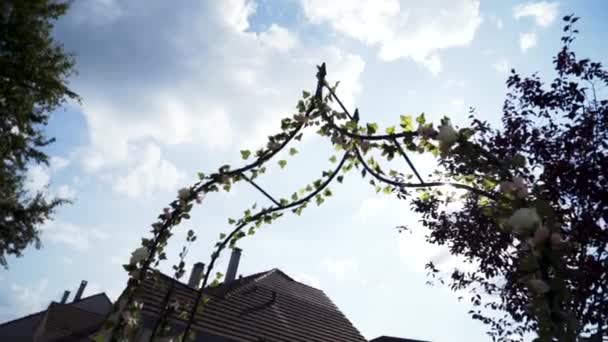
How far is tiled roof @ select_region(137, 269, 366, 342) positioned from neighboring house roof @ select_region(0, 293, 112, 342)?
8111 mm

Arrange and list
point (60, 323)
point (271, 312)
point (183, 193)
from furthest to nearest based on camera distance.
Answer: point (60, 323)
point (271, 312)
point (183, 193)

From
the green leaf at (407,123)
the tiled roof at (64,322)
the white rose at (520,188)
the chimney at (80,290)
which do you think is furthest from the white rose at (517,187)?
the chimney at (80,290)

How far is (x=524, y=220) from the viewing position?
1.09 metres

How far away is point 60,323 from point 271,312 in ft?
50.4

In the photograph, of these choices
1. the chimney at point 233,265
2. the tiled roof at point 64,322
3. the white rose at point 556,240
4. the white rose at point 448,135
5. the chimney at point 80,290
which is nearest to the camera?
the white rose at point 556,240

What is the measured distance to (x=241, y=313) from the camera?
11.5 m

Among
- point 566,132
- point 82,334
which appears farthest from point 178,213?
point 82,334

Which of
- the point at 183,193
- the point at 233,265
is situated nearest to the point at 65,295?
the point at 233,265

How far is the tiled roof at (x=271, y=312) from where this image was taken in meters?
10.4

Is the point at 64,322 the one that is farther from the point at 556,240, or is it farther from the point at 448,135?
the point at 556,240

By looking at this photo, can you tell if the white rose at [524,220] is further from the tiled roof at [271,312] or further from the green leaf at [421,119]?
the tiled roof at [271,312]

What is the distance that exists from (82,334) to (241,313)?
1204 centimetres

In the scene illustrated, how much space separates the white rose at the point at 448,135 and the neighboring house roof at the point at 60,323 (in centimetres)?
1858

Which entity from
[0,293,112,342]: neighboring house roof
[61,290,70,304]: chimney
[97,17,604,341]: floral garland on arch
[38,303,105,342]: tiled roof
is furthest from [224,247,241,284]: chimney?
[61,290,70,304]: chimney
